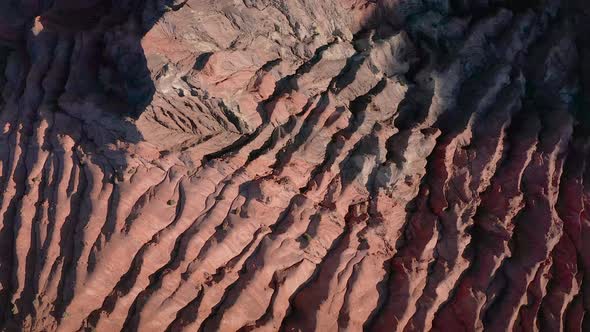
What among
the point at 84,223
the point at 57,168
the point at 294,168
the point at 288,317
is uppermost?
the point at 57,168

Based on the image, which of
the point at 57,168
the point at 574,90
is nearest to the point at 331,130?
the point at 57,168

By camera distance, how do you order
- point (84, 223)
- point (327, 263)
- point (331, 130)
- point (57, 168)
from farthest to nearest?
point (331, 130)
point (327, 263)
point (57, 168)
point (84, 223)

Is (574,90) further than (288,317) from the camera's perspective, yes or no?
Yes

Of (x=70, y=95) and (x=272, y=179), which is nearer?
(x=272, y=179)

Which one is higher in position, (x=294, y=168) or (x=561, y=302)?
(x=294, y=168)

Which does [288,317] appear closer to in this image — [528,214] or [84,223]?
[84,223]

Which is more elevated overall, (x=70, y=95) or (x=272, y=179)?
(x=70, y=95)

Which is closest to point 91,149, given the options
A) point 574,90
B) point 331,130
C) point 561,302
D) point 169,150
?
point 169,150

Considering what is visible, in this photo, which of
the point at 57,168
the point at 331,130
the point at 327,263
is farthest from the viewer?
the point at 331,130
